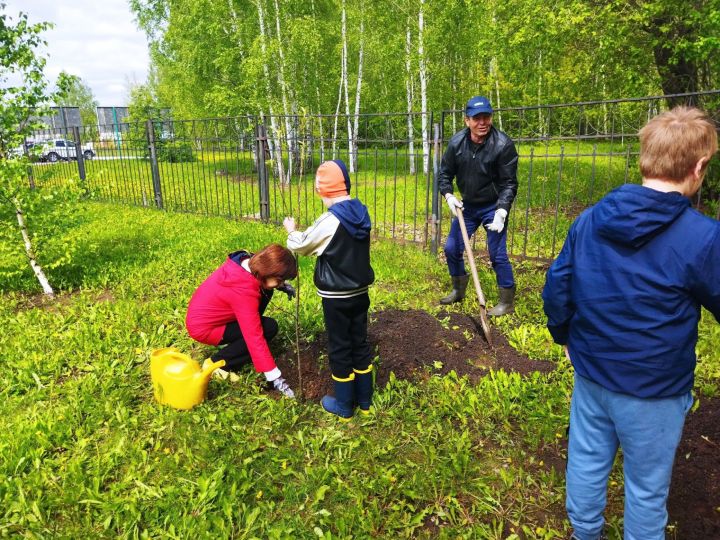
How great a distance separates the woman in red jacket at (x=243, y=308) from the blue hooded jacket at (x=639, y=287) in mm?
1766

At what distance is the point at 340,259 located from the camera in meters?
2.67

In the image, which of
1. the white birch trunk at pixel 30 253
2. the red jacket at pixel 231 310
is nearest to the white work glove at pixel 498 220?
the red jacket at pixel 231 310

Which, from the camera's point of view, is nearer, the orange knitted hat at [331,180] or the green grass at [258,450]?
the green grass at [258,450]

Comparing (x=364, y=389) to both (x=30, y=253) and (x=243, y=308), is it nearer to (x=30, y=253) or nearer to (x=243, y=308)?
(x=243, y=308)

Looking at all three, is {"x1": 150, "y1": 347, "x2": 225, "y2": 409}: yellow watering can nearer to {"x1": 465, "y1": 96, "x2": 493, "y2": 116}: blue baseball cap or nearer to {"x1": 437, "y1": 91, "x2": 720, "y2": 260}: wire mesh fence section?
{"x1": 465, "y1": 96, "x2": 493, "y2": 116}: blue baseball cap

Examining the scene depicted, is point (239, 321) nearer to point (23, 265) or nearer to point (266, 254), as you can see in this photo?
point (266, 254)

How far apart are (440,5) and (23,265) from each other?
38.8 feet

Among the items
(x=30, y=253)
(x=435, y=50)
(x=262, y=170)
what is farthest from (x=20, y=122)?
(x=435, y=50)

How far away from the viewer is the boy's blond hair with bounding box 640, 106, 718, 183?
142 centimetres

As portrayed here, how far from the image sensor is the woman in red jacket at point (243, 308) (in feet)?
9.98

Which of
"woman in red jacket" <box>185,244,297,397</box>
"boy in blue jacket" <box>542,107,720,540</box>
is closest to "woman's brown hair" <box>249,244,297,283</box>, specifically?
"woman in red jacket" <box>185,244,297,397</box>

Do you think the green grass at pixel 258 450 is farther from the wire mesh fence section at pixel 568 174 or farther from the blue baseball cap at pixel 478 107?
the wire mesh fence section at pixel 568 174

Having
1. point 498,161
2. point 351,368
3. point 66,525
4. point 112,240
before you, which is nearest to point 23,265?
point 112,240

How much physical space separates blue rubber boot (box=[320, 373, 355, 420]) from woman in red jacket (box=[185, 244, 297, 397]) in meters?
0.28
